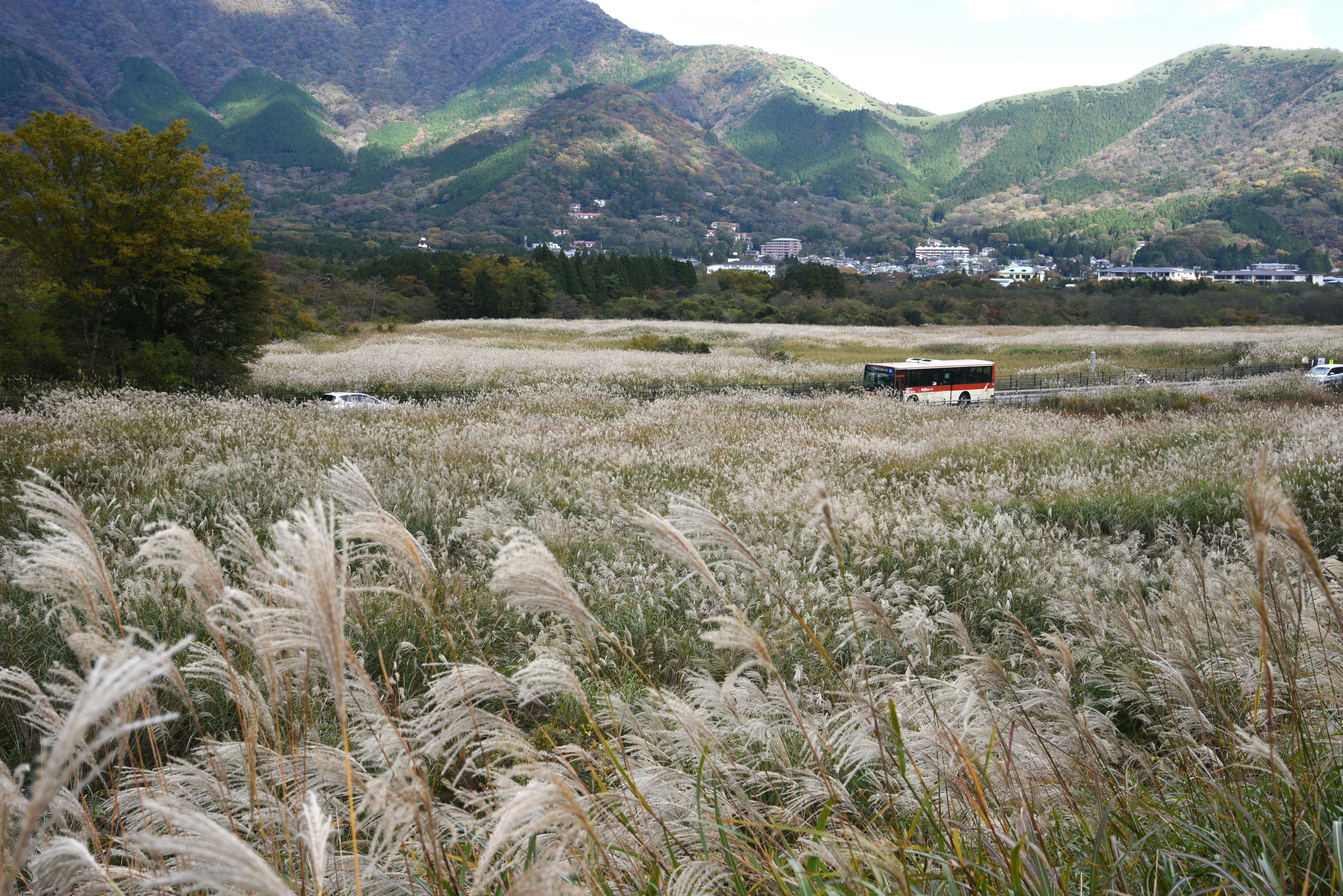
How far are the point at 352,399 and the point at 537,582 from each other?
2207 centimetres

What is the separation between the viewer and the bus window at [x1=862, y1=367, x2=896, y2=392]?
28406mm

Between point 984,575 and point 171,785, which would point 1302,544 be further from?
point 984,575

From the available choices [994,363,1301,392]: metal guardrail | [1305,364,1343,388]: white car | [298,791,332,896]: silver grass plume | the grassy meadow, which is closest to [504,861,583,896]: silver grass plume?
[298,791,332,896]: silver grass plume

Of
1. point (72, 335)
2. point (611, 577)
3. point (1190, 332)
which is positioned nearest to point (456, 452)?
point (611, 577)

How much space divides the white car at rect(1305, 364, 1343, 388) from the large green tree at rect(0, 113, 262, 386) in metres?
39.6

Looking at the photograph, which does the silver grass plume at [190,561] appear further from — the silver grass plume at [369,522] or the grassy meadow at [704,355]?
the grassy meadow at [704,355]

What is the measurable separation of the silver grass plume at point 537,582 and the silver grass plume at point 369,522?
11.5 inches

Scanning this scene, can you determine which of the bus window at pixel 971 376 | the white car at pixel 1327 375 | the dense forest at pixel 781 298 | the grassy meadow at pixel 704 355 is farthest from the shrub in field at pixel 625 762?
the dense forest at pixel 781 298

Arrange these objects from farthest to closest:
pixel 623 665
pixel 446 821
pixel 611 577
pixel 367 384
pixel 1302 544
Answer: pixel 367 384 < pixel 611 577 < pixel 623 665 < pixel 446 821 < pixel 1302 544

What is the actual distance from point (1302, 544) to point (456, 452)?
12.2 m

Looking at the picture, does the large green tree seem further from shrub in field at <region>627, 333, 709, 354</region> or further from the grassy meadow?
shrub in field at <region>627, 333, 709, 354</region>

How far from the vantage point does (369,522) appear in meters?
2.48

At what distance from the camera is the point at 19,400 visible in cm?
1809

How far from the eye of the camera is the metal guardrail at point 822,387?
23.1 metres
